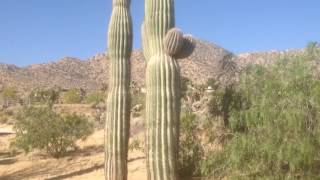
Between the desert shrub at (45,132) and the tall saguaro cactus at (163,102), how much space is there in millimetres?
8756

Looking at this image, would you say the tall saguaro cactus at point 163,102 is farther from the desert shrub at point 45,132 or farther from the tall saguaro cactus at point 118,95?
the desert shrub at point 45,132

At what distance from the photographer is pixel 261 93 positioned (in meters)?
8.94

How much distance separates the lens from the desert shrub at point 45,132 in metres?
16.4

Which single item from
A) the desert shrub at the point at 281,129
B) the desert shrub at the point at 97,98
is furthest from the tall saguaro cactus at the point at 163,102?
the desert shrub at the point at 97,98

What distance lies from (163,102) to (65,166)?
7374 mm

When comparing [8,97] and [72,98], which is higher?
[8,97]

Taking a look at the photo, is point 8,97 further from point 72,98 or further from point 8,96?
point 72,98

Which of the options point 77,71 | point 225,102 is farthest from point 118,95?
point 77,71

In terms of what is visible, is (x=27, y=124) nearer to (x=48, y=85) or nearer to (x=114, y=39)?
(x=114, y=39)

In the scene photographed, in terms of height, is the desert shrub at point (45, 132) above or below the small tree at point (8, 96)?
below

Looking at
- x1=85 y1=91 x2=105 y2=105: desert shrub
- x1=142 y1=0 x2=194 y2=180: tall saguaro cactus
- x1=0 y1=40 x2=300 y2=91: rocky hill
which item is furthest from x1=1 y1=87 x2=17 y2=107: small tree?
x1=142 y1=0 x2=194 y2=180: tall saguaro cactus

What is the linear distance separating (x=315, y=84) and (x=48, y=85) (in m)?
55.8

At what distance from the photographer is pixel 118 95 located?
10.1 meters

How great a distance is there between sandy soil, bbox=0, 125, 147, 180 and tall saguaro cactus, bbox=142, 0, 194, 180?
332cm
